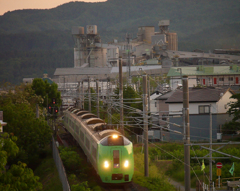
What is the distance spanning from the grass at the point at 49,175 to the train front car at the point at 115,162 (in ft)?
14.1

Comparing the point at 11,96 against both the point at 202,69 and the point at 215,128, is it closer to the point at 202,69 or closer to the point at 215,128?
the point at 215,128

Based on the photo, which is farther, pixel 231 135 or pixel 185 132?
pixel 231 135

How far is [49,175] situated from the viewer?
26656 mm

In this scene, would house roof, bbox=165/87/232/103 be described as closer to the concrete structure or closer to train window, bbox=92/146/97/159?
train window, bbox=92/146/97/159

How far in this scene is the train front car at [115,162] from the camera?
18.3 meters

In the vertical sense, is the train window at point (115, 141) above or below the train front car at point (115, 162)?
above

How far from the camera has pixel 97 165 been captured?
19078 mm

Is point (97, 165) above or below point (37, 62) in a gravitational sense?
below

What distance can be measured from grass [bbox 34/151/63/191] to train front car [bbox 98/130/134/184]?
4289mm

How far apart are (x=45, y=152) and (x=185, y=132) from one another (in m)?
21.4

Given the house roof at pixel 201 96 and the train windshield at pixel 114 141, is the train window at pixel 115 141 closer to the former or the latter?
the train windshield at pixel 114 141

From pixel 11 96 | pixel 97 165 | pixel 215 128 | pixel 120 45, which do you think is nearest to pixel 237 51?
pixel 120 45

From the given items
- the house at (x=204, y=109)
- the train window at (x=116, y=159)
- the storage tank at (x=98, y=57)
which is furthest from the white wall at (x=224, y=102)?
the storage tank at (x=98, y=57)

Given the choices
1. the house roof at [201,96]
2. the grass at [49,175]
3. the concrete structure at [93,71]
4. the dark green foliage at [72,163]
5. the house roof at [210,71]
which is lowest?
the grass at [49,175]
